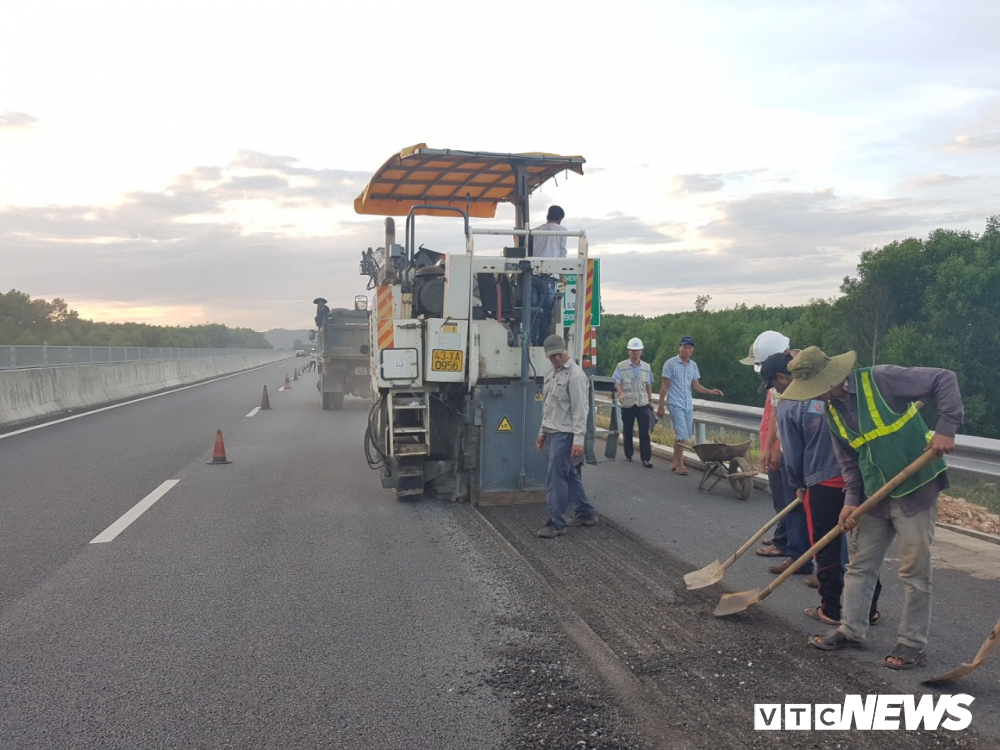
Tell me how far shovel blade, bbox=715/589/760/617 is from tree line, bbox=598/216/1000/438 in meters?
31.4

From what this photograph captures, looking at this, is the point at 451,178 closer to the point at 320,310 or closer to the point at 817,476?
the point at 817,476

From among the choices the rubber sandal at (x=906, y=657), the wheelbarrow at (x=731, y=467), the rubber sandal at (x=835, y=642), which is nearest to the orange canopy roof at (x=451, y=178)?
the wheelbarrow at (x=731, y=467)

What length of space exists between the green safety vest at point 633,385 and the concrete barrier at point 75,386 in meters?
11.8

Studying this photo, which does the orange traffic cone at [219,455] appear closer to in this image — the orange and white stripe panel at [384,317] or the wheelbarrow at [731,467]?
the orange and white stripe panel at [384,317]

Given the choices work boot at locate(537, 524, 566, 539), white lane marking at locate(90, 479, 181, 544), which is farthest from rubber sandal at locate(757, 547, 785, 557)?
white lane marking at locate(90, 479, 181, 544)

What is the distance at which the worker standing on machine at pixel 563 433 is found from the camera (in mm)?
6773

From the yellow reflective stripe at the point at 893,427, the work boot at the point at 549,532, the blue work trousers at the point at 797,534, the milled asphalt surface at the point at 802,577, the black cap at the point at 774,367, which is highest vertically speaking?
the black cap at the point at 774,367

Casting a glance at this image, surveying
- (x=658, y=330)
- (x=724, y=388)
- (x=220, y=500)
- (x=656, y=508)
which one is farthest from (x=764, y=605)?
(x=658, y=330)

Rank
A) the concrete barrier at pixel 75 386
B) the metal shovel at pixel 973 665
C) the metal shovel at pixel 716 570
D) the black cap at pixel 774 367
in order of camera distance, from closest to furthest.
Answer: the metal shovel at pixel 973 665
the metal shovel at pixel 716 570
the black cap at pixel 774 367
the concrete barrier at pixel 75 386

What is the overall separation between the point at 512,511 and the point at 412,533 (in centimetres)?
121

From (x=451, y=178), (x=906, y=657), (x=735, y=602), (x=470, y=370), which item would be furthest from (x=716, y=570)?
(x=451, y=178)

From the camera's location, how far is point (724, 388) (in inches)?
2269

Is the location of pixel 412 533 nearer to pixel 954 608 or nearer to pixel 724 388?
pixel 954 608

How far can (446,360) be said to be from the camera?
311 inches
